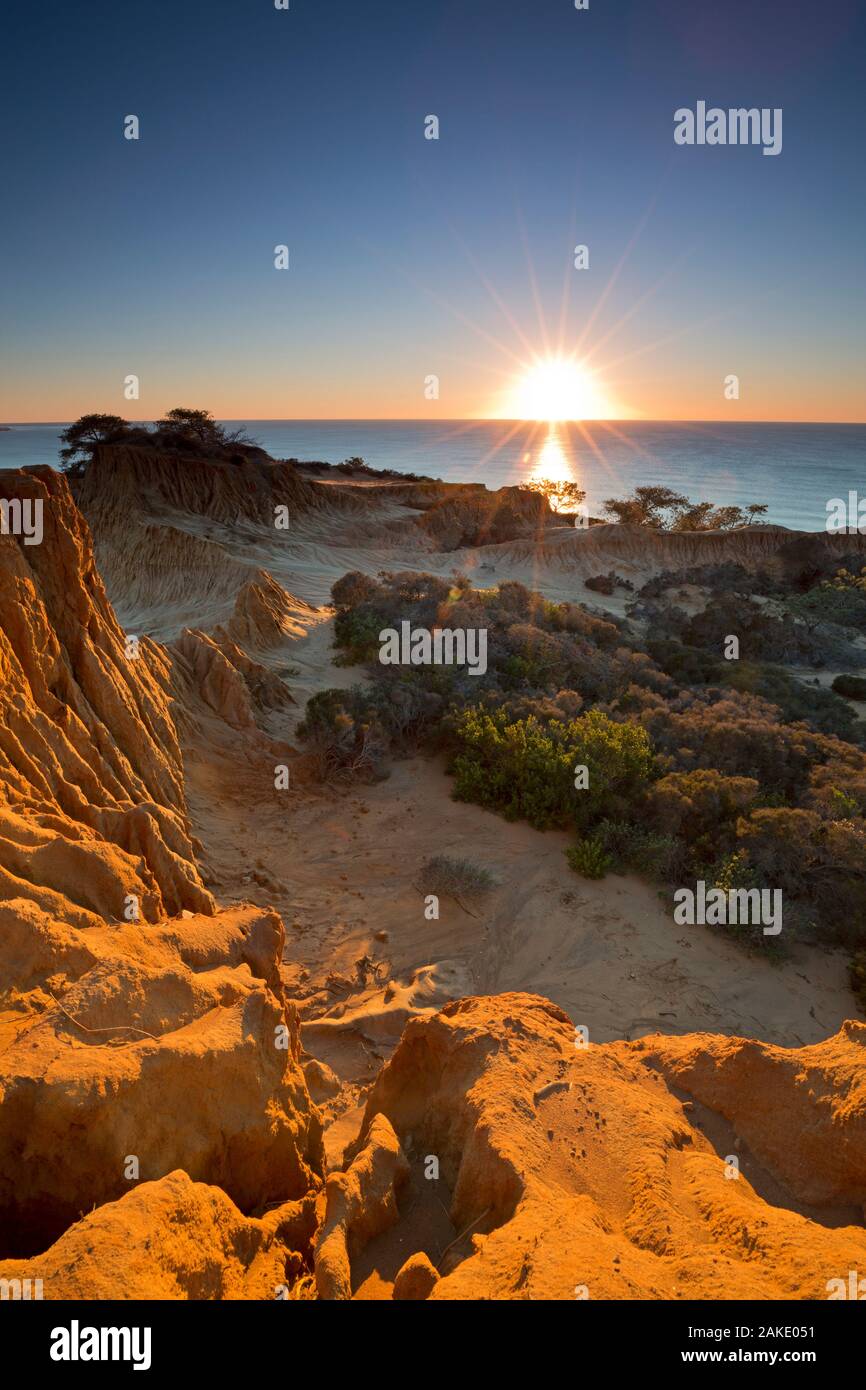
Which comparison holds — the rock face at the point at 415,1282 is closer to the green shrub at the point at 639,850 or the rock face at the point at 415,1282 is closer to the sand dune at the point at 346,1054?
the sand dune at the point at 346,1054

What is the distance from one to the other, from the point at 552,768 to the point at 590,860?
5.07ft

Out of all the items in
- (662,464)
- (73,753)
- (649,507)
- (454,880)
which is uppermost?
(662,464)

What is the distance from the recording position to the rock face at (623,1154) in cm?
278

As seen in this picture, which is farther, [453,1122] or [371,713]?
[371,713]

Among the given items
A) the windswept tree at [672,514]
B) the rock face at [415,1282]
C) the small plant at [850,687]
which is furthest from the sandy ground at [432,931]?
the windswept tree at [672,514]

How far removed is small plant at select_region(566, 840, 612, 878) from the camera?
8.98 m

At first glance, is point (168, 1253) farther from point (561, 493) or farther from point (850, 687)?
point (561, 493)

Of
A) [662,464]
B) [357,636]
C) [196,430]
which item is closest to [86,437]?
[196,430]

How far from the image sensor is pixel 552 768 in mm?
10094

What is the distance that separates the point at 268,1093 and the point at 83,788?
10.4 feet

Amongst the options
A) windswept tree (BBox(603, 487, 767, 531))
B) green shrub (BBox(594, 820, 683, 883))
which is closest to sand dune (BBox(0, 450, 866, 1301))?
green shrub (BBox(594, 820, 683, 883))

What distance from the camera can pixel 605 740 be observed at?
34.2 ft
